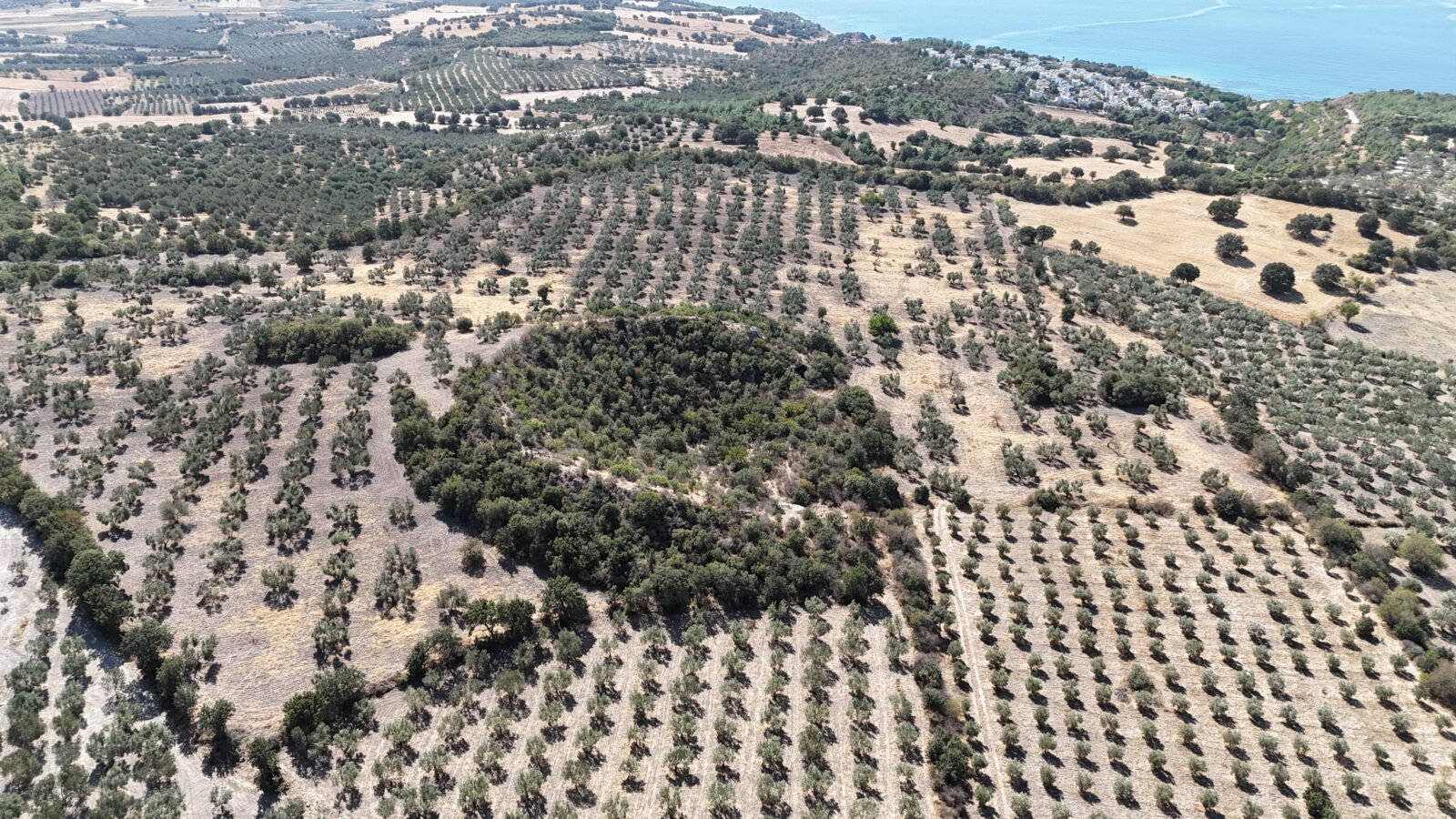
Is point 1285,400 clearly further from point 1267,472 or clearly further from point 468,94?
point 468,94

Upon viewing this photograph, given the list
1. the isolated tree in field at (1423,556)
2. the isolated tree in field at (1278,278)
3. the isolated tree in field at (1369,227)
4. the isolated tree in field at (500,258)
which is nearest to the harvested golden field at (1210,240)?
the isolated tree in field at (1369,227)

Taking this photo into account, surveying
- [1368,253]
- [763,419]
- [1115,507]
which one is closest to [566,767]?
[763,419]

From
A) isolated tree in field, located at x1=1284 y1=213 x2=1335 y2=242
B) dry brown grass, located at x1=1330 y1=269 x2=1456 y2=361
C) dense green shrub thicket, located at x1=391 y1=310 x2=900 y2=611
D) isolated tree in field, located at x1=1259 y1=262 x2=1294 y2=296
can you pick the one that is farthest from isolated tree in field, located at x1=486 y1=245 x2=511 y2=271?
isolated tree in field, located at x1=1284 y1=213 x2=1335 y2=242

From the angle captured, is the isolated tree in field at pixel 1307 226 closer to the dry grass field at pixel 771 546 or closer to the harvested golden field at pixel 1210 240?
the harvested golden field at pixel 1210 240

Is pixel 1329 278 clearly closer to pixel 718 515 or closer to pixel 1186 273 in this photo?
pixel 1186 273

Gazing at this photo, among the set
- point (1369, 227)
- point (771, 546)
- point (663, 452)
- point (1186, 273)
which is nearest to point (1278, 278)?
point (1186, 273)
